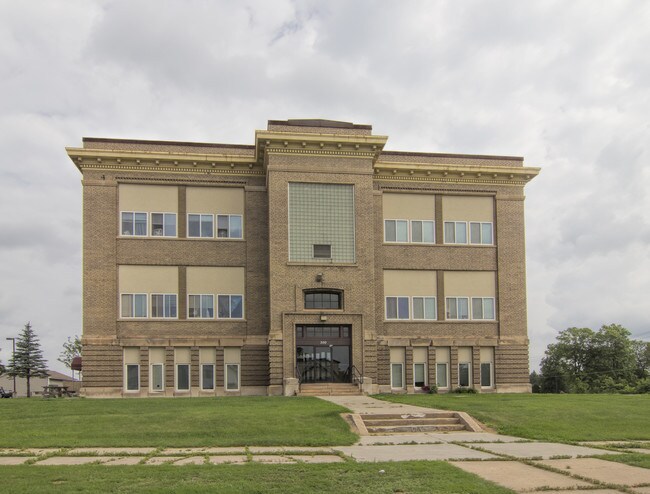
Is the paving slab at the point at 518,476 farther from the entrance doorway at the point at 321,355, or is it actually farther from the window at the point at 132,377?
the window at the point at 132,377

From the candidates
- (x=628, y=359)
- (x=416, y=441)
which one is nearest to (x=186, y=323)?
(x=416, y=441)

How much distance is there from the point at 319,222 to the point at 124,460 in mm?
24444

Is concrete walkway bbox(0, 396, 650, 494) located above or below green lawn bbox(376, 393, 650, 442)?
above

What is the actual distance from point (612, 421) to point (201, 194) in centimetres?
2576

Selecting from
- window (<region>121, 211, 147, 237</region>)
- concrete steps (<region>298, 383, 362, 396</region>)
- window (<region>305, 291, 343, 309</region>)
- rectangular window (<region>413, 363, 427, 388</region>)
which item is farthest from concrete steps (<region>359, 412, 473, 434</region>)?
window (<region>121, 211, 147, 237</region>)

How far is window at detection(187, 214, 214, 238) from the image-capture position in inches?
1577

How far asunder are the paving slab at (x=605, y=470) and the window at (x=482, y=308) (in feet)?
90.7

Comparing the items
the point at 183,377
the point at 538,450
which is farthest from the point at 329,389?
the point at 538,450

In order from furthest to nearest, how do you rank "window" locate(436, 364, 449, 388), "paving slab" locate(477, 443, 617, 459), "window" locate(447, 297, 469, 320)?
"window" locate(447, 297, 469, 320), "window" locate(436, 364, 449, 388), "paving slab" locate(477, 443, 617, 459)

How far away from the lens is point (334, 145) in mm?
38094

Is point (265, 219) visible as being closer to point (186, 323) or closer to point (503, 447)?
point (186, 323)

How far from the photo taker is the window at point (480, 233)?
1682 inches

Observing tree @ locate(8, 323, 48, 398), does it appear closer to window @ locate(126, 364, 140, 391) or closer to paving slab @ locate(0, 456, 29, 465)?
window @ locate(126, 364, 140, 391)

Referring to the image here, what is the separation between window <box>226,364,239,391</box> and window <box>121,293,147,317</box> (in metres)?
5.56
